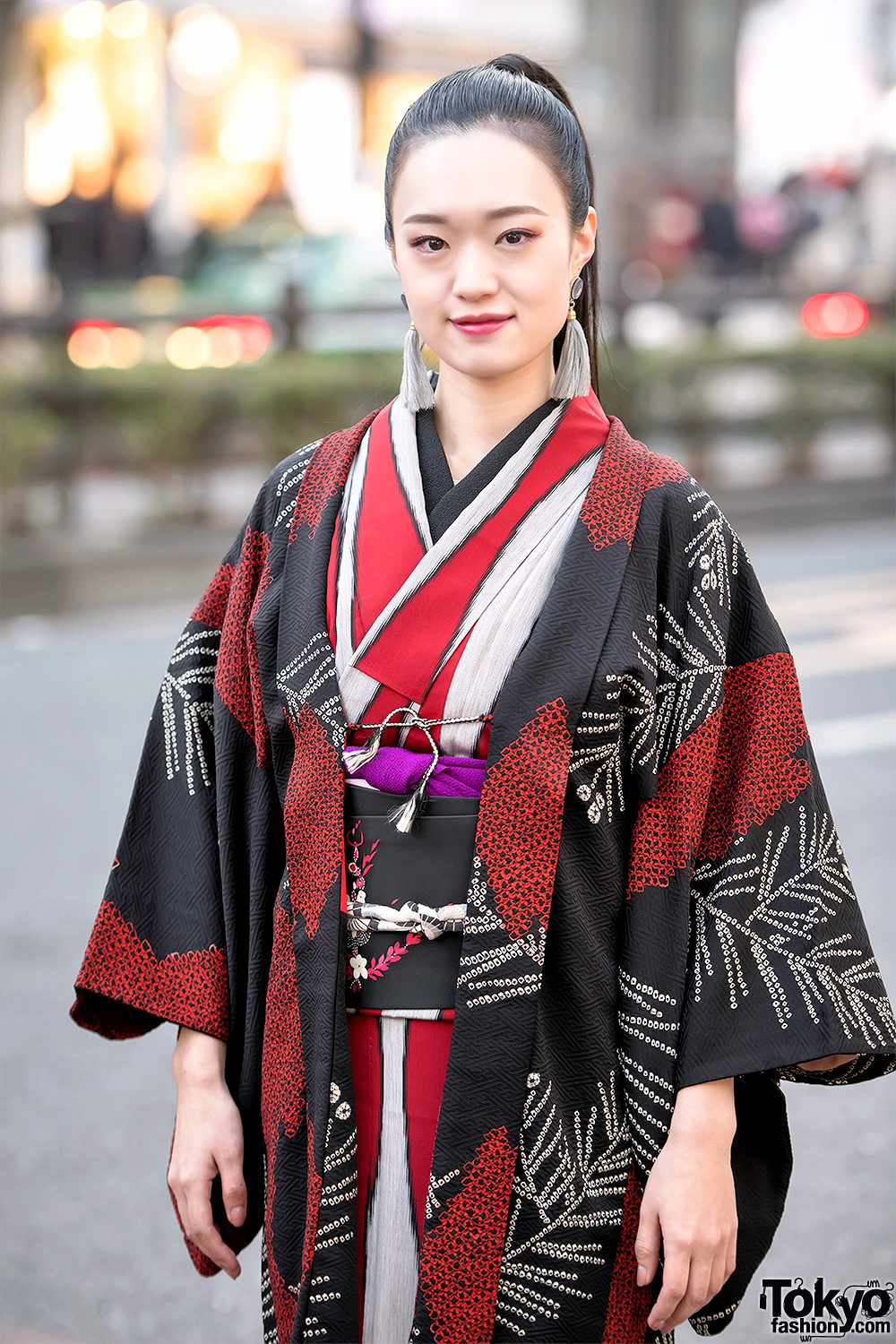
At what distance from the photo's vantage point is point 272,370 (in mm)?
9461

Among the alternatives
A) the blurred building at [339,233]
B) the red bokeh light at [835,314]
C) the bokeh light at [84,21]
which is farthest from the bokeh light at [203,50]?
the red bokeh light at [835,314]

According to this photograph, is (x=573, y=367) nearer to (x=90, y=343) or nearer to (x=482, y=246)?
(x=482, y=246)

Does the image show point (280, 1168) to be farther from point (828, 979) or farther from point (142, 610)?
point (142, 610)

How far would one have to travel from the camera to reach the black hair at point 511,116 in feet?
4.91

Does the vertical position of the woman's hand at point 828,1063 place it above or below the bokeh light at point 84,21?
below

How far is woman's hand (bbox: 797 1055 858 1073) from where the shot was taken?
1.57 metres

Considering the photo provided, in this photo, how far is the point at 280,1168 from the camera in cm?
159

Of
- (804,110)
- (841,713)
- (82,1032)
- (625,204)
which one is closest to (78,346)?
(841,713)

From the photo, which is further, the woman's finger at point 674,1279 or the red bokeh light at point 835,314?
the red bokeh light at point 835,314

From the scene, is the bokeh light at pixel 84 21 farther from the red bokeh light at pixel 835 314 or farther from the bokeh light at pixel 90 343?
the red bokeh light at pixel 835 314

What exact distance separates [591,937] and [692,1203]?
0.28 meters

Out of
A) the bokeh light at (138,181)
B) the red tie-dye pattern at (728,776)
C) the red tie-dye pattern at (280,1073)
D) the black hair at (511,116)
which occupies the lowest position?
the red tie-dye pattern at (280,1073)

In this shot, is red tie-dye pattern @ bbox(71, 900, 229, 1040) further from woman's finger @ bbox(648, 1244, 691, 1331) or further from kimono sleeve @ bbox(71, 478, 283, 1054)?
woman's finger @ bbox(648, 1244, 691, 1331)

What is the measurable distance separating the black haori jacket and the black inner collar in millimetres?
99
